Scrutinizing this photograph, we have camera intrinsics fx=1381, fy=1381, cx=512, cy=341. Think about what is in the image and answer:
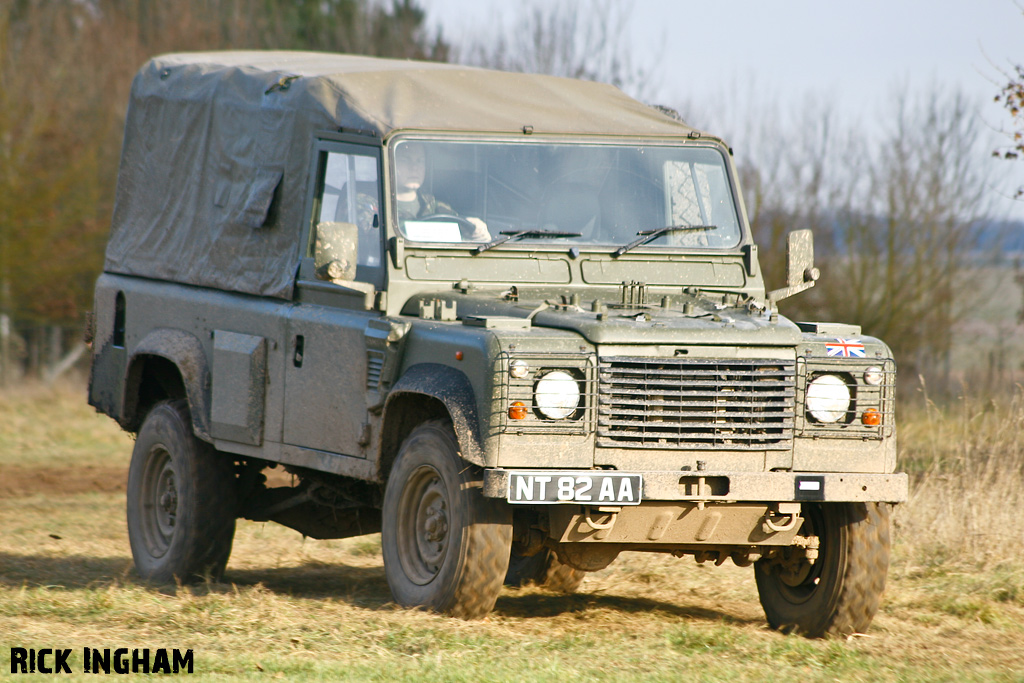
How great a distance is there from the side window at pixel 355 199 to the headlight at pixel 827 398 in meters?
2.19

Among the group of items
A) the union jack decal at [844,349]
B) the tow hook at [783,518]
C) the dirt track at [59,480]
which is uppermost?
the union jack decal at [844,349]

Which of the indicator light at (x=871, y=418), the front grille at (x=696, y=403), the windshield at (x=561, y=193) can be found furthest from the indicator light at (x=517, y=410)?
the indicator light at (x=871, y=418)

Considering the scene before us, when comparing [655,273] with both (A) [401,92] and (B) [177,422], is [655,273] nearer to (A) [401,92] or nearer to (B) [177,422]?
(A) [401,92]

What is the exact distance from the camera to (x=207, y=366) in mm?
7906

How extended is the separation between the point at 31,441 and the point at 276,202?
8.56 m

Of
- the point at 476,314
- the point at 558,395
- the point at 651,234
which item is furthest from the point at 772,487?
the point at 651,234

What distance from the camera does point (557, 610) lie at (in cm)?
745

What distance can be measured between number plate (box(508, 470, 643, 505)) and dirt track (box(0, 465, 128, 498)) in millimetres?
7408

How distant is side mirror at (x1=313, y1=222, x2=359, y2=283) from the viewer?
21.0 feet

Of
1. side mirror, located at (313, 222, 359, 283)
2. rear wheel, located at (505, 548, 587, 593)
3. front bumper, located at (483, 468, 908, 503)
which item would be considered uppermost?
side mirror, located at (313, 222, 359, 283)

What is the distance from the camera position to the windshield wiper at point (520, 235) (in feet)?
22.5

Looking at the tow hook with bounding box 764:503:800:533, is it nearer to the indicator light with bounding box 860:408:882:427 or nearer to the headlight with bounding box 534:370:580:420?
the indicator light with bounding box 860:408:882:427

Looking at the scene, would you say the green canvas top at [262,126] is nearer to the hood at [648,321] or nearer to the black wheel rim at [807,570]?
the hood at [648,321]

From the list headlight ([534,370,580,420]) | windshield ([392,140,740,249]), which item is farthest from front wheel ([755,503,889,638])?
windshield ([392,140,740,249])
